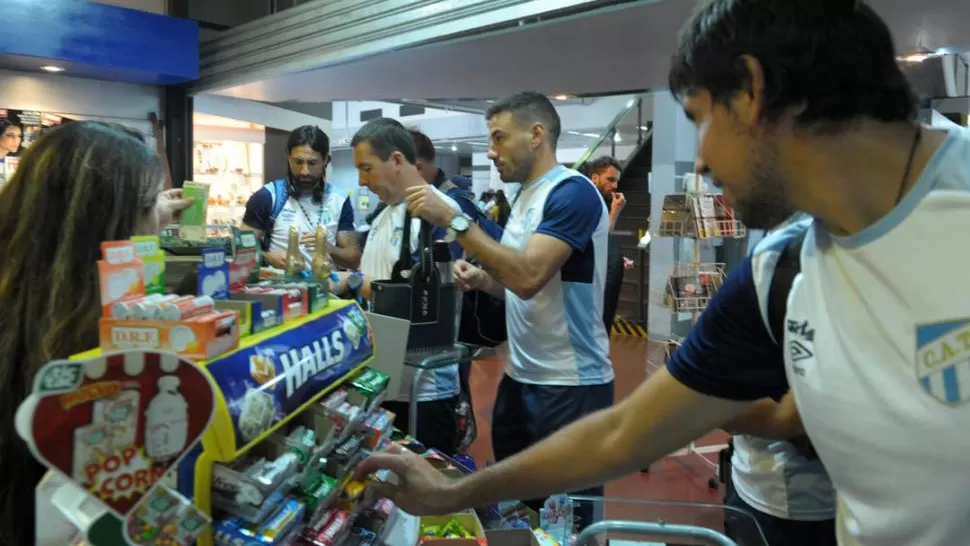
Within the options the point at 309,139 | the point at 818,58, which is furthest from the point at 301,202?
the point at 818,58

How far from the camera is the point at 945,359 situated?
0.88 metres

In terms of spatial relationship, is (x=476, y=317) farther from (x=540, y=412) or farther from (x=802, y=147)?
(x=802, y=147)

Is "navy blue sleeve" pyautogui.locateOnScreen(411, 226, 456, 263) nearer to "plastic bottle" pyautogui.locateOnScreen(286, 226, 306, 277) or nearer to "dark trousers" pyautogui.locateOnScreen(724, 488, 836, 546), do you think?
"plastic bottle" pyautogui.locateOnScreen(286, 226, 306, 277)

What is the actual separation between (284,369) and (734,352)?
2.37 feet

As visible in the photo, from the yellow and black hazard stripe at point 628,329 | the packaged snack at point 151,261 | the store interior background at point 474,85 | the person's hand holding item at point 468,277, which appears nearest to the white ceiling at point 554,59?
the store interior background at point 474,85

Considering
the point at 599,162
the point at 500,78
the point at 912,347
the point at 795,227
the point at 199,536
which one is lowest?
the point at 199,536

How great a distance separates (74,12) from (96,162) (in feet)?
13.9

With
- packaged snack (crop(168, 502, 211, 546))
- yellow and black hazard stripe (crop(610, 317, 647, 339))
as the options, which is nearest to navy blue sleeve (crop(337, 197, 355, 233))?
packaged snack (crop(168, 502, 211, 546))

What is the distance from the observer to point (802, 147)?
100cm

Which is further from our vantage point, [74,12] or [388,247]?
[74,12]

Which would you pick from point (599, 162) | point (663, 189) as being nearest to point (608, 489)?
point (599, 162)

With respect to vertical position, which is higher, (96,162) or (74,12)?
(74,12)

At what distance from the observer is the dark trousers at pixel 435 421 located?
8.51ft

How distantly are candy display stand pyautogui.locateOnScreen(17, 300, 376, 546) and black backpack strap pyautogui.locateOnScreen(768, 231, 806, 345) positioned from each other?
30.2 inches
